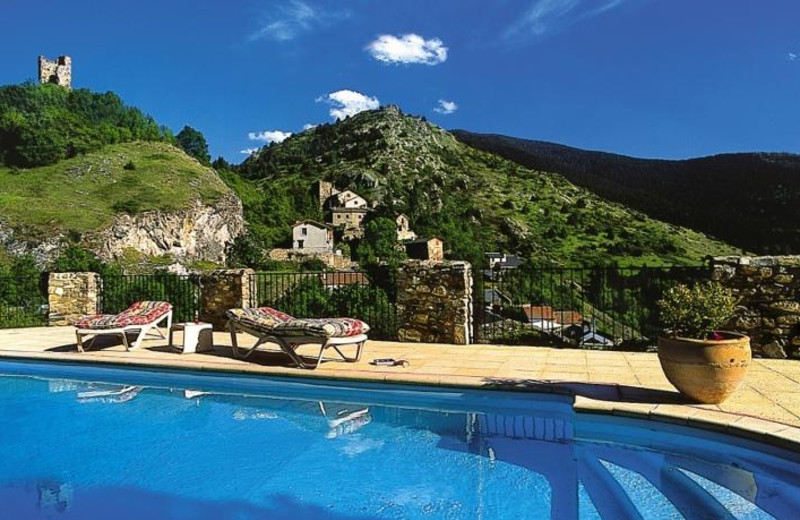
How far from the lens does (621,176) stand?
Result: 184 feet

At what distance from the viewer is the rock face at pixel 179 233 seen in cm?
4916

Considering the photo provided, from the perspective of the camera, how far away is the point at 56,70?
3565 inches

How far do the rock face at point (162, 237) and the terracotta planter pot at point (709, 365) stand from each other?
1822 inches

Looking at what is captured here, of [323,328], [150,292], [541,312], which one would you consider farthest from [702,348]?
[150,292]

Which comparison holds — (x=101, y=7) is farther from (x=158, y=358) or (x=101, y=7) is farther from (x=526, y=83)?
(x=526, y=83)

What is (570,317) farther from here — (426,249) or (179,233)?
(426,249)

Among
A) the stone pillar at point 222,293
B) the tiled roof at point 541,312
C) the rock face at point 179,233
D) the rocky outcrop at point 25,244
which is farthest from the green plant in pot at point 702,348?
the rock face at point 179,233

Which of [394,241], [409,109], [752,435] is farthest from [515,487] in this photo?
[409,109]

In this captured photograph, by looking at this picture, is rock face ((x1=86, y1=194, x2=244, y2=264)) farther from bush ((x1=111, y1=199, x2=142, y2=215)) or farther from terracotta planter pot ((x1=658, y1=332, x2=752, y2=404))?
terracotta planter pot ((x1=658, y1=332, x2=752, y2=404))

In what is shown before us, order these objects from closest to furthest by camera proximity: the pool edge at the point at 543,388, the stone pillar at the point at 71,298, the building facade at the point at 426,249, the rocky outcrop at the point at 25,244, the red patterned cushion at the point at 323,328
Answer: the pool edge at the point at 543,388 → the red patterned cushion at the point at 323,328 → the stone pillar at the point at 71,298 → the rocky outcrop at the point at 25,244 → the building facade at the point at 426,249

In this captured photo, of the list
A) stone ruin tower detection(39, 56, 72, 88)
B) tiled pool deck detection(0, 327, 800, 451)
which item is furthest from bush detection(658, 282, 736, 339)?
stone ruin tower detection(39, 56, 72, 88)

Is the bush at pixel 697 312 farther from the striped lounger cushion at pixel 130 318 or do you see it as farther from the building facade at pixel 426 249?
the building facade at pixel 426 249

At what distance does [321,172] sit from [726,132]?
6249cm

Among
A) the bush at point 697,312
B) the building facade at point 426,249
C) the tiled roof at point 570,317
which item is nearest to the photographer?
the bush at point 697,312
